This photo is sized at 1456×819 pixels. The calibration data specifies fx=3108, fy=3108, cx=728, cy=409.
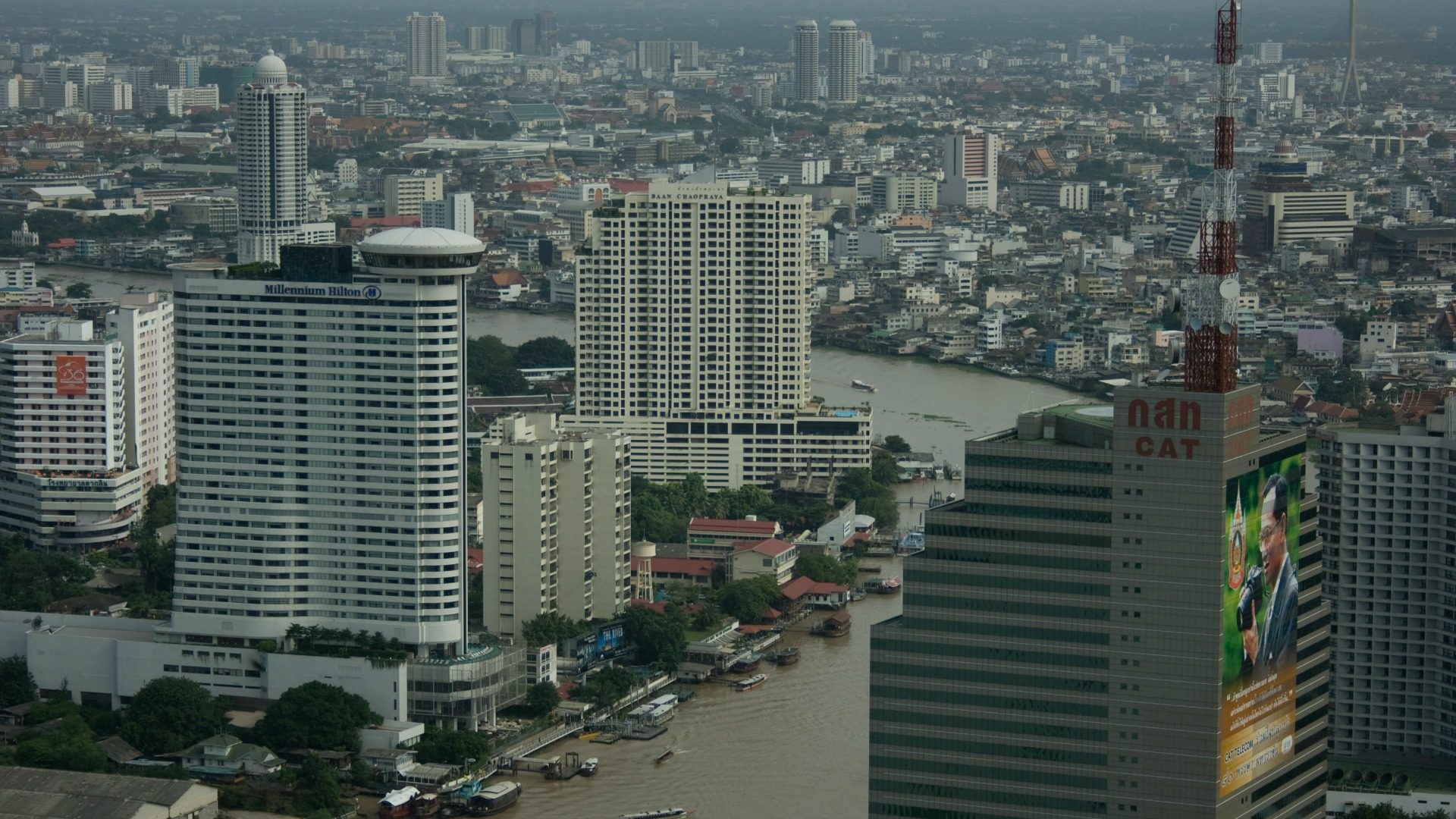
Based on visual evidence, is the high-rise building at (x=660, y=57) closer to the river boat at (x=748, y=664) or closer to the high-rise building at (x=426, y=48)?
the high-rise building at (x=426, y=48)

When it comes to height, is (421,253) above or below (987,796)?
above

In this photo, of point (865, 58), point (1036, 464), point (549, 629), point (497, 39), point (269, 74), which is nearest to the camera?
point (1036, 464)

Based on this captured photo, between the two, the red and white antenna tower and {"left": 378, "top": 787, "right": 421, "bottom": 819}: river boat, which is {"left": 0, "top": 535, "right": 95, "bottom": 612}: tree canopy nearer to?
{"left": 378, "top": 787, "right": 421, "bottom": 819}: river boat

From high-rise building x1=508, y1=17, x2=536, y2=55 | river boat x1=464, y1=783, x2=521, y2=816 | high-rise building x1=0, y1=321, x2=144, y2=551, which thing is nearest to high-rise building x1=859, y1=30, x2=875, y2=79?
high-rise building x1=508, y1=17, x2=536, y2=55

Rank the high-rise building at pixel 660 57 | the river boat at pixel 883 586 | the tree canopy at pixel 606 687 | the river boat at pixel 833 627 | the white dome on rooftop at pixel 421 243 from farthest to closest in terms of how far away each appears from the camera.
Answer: the high-rise building at pixel 660 57, the river boat at pixel 883 586, the river boat at pixel 833 627, the tree canopy at pixel 606 687, the white dome on rooftop at pixel 421 243

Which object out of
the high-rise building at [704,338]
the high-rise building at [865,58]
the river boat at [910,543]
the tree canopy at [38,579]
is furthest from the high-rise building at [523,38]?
the tree canopy at [38,579]

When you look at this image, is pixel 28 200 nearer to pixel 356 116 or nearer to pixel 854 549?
pixel 356 116

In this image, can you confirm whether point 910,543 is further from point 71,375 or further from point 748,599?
point 71,375

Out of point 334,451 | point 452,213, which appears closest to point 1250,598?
point 334,451
